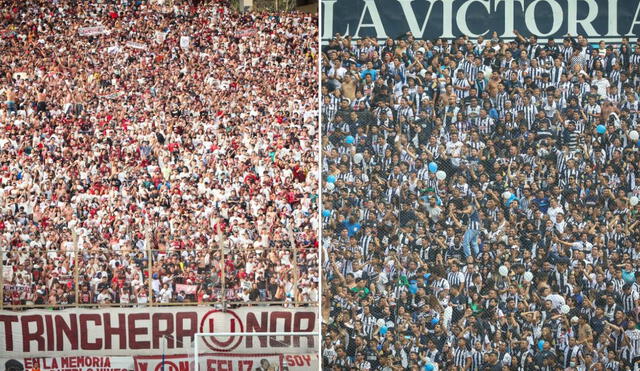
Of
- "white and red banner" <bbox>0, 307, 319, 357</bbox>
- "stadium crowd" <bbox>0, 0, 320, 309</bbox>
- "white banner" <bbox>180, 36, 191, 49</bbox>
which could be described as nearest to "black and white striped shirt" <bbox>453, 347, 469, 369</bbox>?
"stadium crowd" <bbox>0, 0, 320, 309</bbox>

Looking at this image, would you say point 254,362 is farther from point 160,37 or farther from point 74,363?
point 160,37

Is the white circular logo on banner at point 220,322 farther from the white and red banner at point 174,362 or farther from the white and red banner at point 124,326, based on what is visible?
the white and red banner at point 174,362

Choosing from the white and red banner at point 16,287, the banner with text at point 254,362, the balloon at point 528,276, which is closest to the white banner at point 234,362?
the banner with text at point 254,362

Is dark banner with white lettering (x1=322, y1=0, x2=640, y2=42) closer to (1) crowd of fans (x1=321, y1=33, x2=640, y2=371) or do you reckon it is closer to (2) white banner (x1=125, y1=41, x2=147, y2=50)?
(1) crowd of fans (x1=321, y1=33, x2=640, y2=371)

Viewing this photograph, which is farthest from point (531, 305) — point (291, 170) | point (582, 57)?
point (291, 170)

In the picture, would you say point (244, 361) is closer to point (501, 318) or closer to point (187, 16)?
point (501, 318)

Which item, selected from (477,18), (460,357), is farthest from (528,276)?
(477,18)
